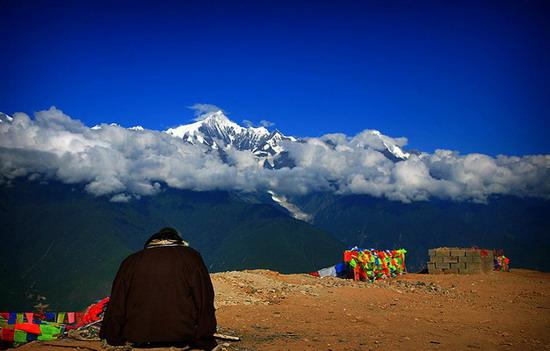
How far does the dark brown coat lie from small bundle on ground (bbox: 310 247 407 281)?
73.0 feet

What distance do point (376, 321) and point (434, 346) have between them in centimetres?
312

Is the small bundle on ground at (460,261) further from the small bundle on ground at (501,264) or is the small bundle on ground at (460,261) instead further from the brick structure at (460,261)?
the small bundle on ground at (501,264)

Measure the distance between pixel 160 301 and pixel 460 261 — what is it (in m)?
28.8

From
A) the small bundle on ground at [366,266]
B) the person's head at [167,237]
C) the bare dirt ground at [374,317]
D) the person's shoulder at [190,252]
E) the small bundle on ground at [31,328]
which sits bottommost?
the small bundle on ground at [31,328]

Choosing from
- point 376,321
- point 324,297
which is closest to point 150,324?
point 376,321

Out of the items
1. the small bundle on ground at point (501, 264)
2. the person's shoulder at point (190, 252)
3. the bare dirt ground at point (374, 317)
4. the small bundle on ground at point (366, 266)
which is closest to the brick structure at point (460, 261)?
the small bundle on ground at point (366, 266)

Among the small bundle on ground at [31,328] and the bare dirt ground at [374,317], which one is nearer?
the bare dirt ground at [374,317]

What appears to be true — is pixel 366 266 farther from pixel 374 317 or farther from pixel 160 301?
pixel 160 301

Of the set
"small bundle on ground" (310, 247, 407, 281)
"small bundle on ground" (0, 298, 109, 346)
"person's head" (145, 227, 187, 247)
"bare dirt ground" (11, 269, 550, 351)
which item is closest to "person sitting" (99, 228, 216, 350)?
"person's head" (145, 227, 187, 247)

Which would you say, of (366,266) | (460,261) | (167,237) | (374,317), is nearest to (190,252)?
(167,237)

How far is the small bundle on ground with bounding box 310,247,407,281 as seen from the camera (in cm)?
2952

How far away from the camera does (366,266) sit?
29391 millimetres

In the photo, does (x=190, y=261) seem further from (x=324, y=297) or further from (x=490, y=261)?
(x=490, y=261)

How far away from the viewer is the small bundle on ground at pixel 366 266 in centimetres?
2952
